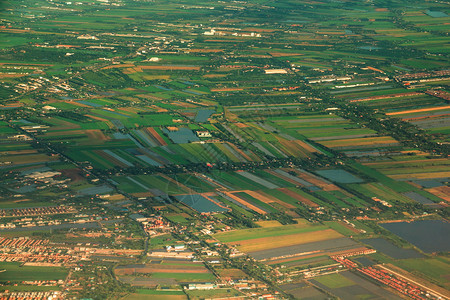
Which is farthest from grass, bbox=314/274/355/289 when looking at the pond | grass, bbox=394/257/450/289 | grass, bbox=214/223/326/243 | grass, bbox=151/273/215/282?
the pond

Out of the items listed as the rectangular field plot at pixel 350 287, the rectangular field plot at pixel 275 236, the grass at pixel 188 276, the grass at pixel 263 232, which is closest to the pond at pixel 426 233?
the rectangular field plot at pixel 275 236

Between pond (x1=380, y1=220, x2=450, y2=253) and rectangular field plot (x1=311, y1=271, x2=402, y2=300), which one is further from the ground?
pond (x1=380, y1=220, x2=450, y2=253)

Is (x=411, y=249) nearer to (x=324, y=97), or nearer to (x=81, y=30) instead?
(x=324, y=97)

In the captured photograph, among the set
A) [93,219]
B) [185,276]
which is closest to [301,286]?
[185,276]

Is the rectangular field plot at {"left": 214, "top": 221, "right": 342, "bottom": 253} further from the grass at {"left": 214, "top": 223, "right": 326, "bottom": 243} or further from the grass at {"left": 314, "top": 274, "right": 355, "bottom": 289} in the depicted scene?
the grass at {"left": 314, "top": 274, "right": 355, "bottom": 289}

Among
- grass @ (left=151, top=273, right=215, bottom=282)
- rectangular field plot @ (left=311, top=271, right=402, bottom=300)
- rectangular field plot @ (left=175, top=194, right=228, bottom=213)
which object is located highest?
rectangular field plot @ (left=175, top=194, right=228, bottom=213)

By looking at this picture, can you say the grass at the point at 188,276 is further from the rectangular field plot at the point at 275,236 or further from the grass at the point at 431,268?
the grass at the point at 431,268

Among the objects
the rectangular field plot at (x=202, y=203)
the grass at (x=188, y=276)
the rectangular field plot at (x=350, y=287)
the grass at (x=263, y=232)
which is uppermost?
the rectangular field plot at (x=202, y=203)

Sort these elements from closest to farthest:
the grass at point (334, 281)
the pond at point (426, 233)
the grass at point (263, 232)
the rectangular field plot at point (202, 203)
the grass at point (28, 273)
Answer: the grass at point (28, 273), the grass at point (334, 281), the pond at point (426, 233), the grass at point (263, 232), the rectangular field plot at point (202, 203)
